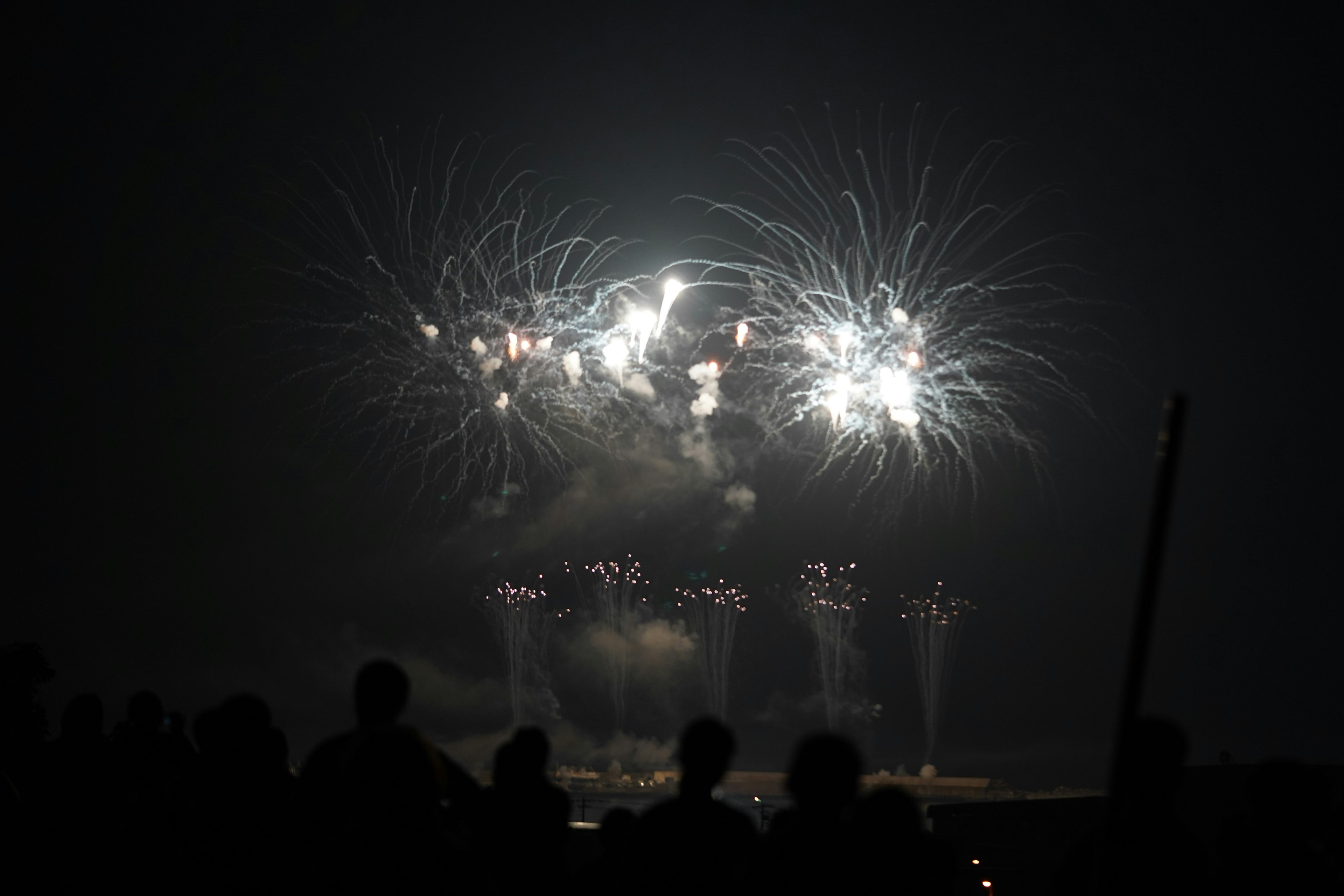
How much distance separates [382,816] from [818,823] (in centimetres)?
200

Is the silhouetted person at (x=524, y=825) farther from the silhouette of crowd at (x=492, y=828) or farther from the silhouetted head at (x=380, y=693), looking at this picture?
the silhouetted head at (x=380, y=693)

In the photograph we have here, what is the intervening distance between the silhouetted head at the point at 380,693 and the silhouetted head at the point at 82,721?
295cm

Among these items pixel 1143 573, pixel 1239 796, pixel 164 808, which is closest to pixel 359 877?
pixel 164 808

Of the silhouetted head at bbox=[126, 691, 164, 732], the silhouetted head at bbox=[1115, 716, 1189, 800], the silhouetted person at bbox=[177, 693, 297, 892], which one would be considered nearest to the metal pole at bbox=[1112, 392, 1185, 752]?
the silhouetted head at bbox=[1115, 716, 1189, 800]

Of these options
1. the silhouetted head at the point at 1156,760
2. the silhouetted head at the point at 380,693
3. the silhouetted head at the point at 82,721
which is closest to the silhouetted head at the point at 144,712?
the silhouetted head at the point at 82,721

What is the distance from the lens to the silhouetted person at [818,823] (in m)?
4.88

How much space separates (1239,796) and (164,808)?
4824cm

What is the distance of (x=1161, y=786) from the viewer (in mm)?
5188

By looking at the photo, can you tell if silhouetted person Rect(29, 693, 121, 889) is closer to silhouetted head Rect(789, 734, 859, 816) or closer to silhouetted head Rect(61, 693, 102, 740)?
silhouetted head Rect(61, 693, 102, 740)

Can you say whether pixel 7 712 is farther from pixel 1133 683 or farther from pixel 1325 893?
pixel 1325 893

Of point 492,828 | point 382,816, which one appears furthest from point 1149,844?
point 492,828

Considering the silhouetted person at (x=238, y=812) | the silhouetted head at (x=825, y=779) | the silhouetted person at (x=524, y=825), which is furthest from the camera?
the silhouetted person at (x=524, y=825)

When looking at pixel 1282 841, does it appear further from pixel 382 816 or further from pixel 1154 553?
pixel 382 816

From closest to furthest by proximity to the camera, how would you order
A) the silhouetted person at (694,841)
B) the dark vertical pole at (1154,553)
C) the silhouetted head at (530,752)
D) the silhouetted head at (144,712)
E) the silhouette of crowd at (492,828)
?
the dark vertical pole at (1154,553) → the silhouette of crowd at (492,828) → the silhouetted person at (694,841) → the silhouetted head at (530,752) → the silhouetted head at (144,712)
